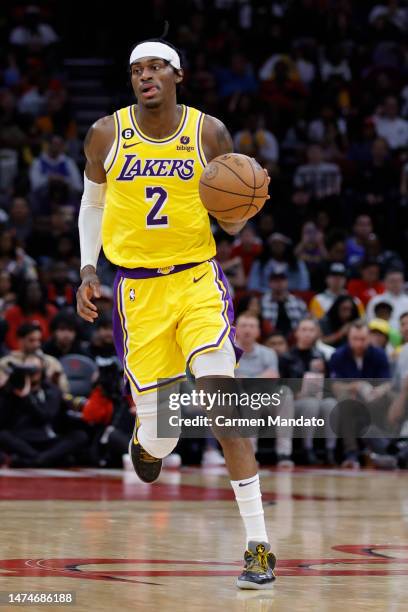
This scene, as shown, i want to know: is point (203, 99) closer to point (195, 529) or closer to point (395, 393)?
point (395, 393)

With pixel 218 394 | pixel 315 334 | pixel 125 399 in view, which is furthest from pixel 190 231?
pixel 315 334

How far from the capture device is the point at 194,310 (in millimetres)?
5918

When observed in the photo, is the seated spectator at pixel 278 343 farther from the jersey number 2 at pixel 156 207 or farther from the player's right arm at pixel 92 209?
the jersey number 2 at pixel 156 207

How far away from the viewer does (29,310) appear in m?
13.7

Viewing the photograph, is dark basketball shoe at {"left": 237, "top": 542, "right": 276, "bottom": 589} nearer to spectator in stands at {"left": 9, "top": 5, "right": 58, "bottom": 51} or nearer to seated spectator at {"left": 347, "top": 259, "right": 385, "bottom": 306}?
seated spectator at {"left": 347, "top": 259, "right": 385, "bottom": 306}

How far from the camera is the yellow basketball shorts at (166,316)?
232 inches

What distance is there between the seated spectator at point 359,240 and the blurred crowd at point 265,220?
38mm

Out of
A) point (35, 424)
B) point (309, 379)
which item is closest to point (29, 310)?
point (35, 424)

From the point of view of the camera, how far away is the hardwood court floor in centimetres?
500

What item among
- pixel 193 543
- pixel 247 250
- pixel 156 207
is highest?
pixel 247 250

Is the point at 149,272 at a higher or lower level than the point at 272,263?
lower

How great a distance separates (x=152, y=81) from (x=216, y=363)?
1380 millimetres

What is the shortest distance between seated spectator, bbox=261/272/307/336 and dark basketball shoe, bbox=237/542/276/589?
9.06m

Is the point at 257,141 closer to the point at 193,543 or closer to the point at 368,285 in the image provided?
the point at 368,285
